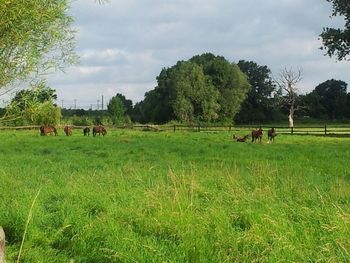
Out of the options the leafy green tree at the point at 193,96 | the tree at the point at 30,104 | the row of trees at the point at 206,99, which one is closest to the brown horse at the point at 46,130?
the row of trees at the point at 206,99

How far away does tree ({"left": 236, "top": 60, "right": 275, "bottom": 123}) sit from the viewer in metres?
109

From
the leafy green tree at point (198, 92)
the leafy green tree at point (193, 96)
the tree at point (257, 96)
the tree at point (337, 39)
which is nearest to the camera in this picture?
the tree at point (337, 39)

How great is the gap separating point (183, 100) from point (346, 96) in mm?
56109

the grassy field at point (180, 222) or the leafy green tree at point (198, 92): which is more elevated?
Result: the leafy green tree at point (198, 92)

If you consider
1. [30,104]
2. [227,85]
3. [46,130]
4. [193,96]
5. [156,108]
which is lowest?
[46,130]

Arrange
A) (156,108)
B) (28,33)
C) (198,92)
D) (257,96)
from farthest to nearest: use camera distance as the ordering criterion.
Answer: (257,96), (156,108), (198,92), (28,33)

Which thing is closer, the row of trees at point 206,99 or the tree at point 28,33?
the tree at point 28,33

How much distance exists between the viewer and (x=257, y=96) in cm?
11462

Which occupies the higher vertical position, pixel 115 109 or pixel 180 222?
pixel 115 109

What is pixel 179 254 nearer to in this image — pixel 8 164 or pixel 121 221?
pixel 121 221

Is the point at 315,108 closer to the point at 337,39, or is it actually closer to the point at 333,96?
the point at 333,96


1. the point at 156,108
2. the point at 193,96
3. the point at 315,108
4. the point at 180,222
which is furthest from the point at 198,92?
the point at 180,222

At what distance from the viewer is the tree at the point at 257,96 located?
109 metres

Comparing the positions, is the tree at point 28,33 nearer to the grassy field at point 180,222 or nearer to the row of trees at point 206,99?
the grassy field at point 180,222
